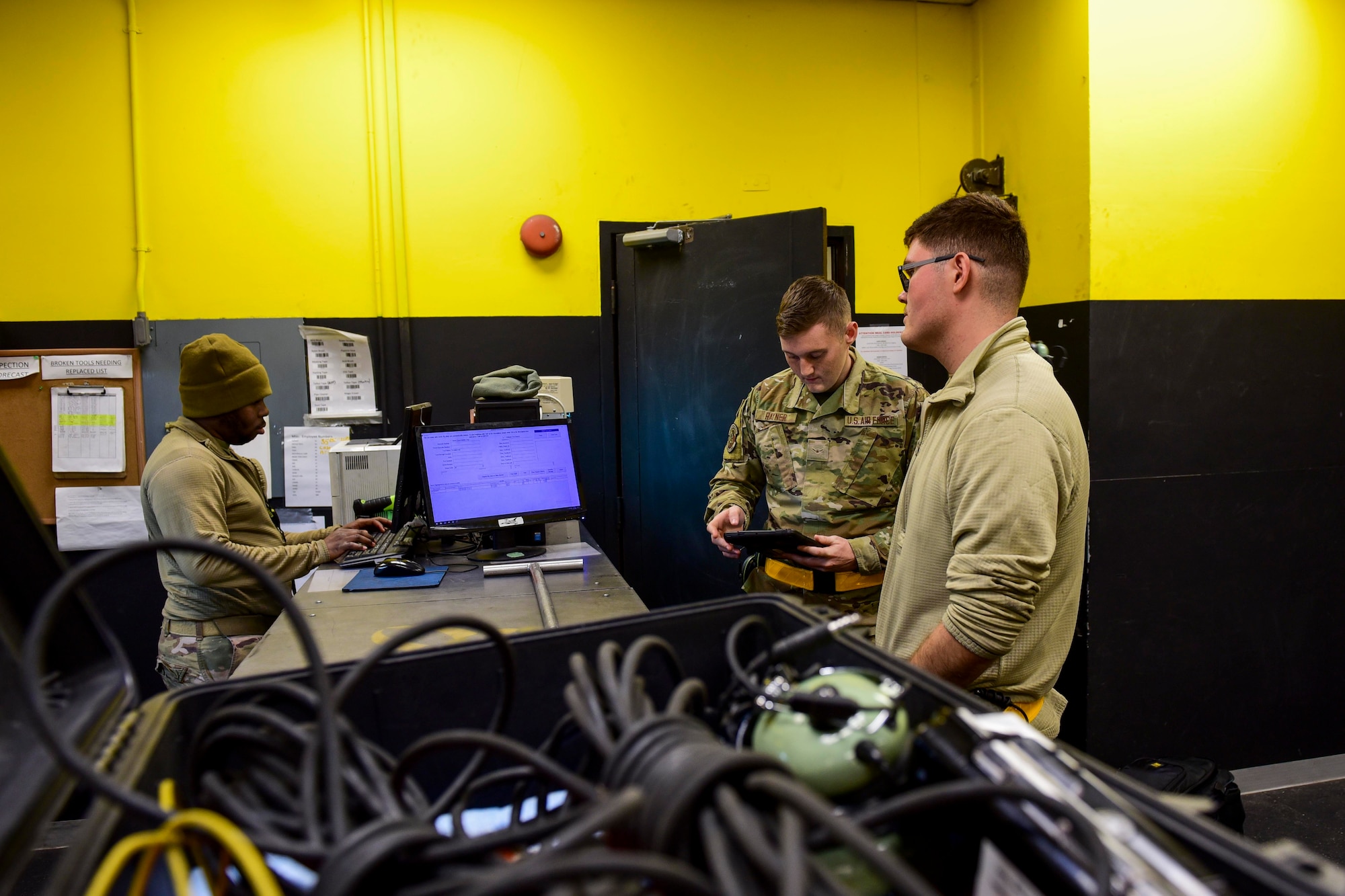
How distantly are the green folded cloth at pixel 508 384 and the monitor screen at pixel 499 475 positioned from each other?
1.22 ft

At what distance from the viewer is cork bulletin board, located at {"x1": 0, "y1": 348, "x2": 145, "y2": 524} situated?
3.03 m

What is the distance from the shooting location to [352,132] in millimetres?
3234

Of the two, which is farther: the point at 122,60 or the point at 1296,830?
the point at 122,60

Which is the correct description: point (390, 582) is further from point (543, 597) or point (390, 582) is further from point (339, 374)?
point (339, 374)

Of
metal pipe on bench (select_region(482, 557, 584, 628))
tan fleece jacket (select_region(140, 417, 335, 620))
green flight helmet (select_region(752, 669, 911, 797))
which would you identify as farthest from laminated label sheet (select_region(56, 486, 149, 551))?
green flight helmet (select_region(752, 669, 911, 797))

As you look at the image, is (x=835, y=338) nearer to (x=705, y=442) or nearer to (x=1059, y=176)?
(x=705, y=442)

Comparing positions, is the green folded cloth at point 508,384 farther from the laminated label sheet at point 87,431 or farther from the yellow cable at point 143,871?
the yellow cable at point 143,871

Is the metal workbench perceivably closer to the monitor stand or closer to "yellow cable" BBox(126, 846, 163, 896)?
the monitor stand

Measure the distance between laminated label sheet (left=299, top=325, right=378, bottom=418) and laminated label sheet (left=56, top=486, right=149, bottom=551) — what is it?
0.75 metres

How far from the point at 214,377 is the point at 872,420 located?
1894 mm

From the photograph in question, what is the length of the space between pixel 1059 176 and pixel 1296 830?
2408 millimetres

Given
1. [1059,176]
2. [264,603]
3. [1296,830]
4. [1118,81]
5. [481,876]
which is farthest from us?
[1059,176]

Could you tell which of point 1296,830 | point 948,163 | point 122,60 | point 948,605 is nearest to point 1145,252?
point 948,163

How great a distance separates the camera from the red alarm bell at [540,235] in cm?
333
